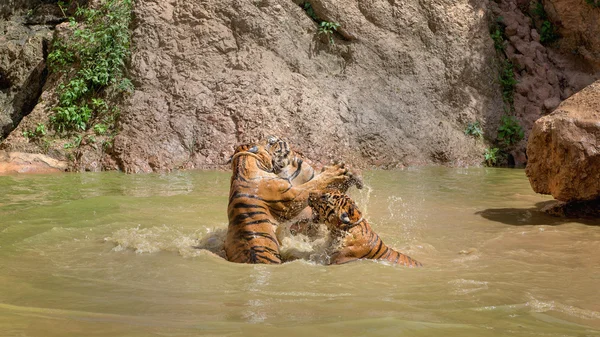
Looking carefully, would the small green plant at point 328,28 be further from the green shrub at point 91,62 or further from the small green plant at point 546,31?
the small green plant at point 546,31

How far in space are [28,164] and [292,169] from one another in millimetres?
6730

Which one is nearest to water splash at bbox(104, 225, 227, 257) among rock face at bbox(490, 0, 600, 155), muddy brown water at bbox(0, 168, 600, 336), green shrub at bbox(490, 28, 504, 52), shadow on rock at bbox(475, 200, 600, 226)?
muddy brown water at bbox(0, 168, 600, 336)

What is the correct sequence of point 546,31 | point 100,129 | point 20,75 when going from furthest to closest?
point 546,31 → point 20,75 → point 100,129

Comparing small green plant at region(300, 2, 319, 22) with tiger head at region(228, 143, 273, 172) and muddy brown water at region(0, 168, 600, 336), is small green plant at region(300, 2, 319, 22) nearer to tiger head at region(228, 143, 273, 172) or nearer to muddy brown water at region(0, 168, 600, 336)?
muddy brown water at region(0, 168, 600, 336)

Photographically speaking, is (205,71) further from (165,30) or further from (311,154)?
(311,154)

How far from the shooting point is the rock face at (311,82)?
451 inches

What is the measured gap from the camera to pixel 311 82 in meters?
12.6

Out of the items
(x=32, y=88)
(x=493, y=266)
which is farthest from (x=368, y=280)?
(x=32, y=88)

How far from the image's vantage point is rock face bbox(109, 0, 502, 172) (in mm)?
11445

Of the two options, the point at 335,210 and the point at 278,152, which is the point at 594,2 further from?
the point at 335,210

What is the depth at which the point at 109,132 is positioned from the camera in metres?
11.4

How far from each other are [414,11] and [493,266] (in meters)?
10.1

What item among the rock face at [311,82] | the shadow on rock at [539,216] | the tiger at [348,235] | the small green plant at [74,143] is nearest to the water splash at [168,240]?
the tiger at [348,235]

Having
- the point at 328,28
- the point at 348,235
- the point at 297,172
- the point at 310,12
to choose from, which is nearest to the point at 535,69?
the point at 328,28
